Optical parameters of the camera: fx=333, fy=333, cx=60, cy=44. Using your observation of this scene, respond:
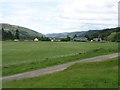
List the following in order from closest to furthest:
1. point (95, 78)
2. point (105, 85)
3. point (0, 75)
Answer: point (105, 85)
point (95, 78)
point (0, 75)

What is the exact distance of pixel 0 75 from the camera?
35375 mm

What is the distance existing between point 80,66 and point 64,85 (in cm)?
1421

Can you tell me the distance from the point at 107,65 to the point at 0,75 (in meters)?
12.9

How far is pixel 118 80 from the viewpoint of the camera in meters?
27.3

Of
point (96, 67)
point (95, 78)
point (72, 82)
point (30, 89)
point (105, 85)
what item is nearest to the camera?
point (30, 89)

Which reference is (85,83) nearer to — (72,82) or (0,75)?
(72,82)

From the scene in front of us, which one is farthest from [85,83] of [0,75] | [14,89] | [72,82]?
[0,75]

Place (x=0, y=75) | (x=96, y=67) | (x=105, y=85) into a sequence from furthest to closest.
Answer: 1. (x=96, y=67)
2. (x=0, y=75)
3. (x=105, y=85)

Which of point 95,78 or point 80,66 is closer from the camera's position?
point 95,78

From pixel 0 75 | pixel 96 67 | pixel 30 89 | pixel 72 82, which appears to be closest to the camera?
pixel 30 89

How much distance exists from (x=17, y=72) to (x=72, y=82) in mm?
12240

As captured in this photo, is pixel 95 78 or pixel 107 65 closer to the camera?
pixel 95 78

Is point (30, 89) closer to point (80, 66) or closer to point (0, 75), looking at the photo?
point (0, 75)

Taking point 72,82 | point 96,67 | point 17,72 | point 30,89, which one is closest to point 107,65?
point 96,67
